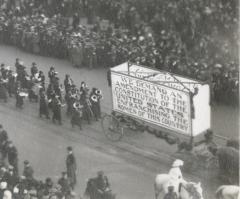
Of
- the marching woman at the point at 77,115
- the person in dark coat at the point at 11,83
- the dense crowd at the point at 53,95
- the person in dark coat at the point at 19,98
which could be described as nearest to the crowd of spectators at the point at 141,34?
the dense crowd at the point at 53,95

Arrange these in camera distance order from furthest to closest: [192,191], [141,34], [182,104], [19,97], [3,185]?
[141,34]
[19,97]
[182,104]
[3,185]
[192,191]

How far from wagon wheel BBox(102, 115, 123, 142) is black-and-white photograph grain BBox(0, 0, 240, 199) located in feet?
0.15

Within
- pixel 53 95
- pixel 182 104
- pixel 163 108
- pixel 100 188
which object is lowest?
pixel 100 188

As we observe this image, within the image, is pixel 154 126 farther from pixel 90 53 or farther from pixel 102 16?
pixel 102 16

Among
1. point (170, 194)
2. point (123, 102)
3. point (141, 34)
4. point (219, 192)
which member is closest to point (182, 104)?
point (123, 102)

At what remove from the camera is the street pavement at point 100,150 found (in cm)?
1841

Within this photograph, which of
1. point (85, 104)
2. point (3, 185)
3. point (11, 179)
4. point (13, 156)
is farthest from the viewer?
point (85, 104)

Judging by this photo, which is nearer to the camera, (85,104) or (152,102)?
(152,102)

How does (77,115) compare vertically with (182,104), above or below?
below

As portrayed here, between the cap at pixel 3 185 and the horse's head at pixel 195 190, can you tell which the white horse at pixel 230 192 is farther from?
the cap at pixel 3 185

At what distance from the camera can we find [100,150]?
803 inches

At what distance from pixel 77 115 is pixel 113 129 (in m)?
1.42

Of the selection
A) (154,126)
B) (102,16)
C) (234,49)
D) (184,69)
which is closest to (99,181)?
(154,126)

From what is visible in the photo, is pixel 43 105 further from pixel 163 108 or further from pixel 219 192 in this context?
pixel 219 192
